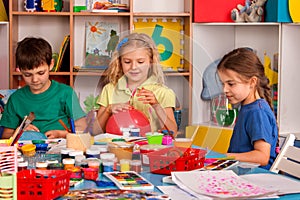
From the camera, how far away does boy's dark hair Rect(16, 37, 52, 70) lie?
8.99ft

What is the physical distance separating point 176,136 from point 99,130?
380 millimetres

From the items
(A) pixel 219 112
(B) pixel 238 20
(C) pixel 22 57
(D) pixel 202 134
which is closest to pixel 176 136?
(D) pixel 202 134

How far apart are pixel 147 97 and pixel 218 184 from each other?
502 millimetres

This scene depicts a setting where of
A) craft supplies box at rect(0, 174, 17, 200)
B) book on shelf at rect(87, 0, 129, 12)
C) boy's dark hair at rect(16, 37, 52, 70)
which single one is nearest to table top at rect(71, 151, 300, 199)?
craft supplies box at rect(0, 174, 17, 200)

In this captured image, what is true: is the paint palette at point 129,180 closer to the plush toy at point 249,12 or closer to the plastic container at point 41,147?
the plastic container at point 41,147

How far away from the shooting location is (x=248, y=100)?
2322 millimetres

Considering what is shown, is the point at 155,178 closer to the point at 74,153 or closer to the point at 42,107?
the point at 74,153

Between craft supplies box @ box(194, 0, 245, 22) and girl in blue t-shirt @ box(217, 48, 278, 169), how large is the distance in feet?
4.89

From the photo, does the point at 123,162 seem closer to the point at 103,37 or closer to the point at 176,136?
the point at 176,136

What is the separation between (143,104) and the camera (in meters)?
1.96

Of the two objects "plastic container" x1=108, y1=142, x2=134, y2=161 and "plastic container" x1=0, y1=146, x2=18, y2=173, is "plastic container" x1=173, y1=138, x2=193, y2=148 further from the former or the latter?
"plastic container" x1=0, y1=146, x2=18, y2=173

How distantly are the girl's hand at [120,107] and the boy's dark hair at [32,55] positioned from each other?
810mm

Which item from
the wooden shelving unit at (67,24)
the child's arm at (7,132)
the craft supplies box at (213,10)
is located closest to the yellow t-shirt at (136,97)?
the child's arm at (7,132)

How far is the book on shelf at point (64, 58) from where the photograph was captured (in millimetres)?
3846
